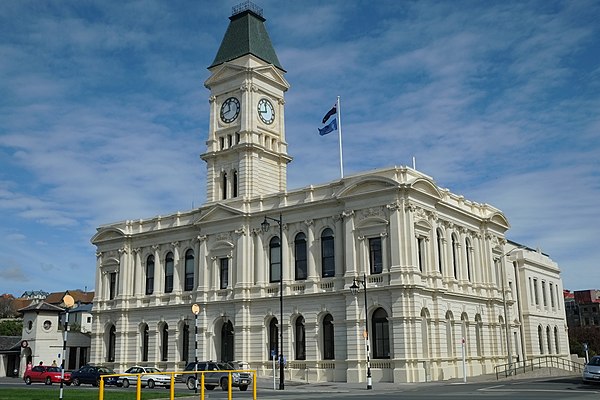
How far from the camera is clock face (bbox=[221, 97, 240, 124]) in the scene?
6506 centimetres

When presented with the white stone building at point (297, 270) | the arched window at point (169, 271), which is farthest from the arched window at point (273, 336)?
the arched window at point (169, 271)

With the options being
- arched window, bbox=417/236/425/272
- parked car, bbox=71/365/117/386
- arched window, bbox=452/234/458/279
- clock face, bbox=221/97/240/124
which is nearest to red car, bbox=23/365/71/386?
parked car, bbox=71/365/117/386

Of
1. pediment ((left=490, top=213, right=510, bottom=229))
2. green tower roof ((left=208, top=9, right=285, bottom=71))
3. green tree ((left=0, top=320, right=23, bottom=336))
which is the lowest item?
green tree ((left=0, top=320, right=23, bottom=336))

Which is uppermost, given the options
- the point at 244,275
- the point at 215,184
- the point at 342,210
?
the point at 215,184

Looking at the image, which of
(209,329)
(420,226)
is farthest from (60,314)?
(420,226)

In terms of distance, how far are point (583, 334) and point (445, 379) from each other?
244ft

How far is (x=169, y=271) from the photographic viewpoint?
2601 inches

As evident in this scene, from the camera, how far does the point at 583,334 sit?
378 ft

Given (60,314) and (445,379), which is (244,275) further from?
(60,314)

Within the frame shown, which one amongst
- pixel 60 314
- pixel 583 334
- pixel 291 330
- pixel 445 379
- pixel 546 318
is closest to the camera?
pixel 445 379

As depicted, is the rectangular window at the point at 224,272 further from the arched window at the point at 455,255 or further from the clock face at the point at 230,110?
the arched window at the point at 455,255

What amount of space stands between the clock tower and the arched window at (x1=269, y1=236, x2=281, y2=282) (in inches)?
217

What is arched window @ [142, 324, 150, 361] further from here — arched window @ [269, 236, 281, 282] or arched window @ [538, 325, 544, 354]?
arched window @ [538, 325, 544, 354]

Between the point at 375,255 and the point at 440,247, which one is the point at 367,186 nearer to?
the point at 375,255
